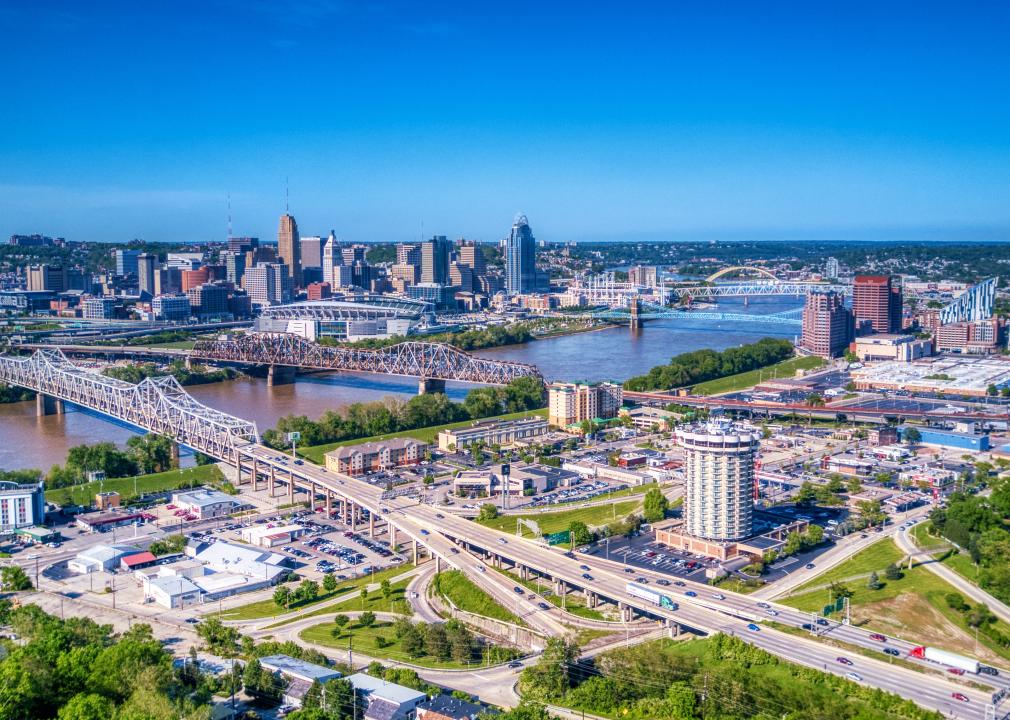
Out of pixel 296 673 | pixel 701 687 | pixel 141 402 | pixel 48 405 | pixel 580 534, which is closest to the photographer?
pixel 701 687

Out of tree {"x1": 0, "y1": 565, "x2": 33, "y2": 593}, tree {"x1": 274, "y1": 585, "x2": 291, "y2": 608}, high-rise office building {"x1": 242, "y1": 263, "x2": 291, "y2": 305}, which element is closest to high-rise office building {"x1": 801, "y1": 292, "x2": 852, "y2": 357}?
tree {"x1": 274, "y1": 585, "x2": 291, "y2": 608}

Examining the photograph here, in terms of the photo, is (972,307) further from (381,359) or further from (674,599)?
(674,599)

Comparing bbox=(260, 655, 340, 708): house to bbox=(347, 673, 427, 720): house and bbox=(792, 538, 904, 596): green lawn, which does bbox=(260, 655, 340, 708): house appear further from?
bbox=(792, 538, 904, 596): green lawn

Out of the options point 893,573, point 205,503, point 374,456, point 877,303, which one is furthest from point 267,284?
point 893,573

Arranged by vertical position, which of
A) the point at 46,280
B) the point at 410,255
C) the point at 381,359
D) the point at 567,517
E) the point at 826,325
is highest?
the point at 410,255

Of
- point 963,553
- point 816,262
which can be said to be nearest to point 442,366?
point 963,553
